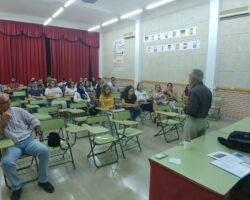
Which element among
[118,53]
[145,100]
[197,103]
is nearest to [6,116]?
[197,103]

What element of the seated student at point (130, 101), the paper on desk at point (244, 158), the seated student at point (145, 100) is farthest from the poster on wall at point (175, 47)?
the paper on desk at point (244, 158)

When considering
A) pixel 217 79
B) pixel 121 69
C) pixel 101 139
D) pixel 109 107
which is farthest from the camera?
pixel 121 69

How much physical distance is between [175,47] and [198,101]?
475cm

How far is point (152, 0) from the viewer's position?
247 inches

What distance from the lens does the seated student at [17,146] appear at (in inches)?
84.0

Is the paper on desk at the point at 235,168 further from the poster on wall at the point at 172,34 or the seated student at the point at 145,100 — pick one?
the poster on wall at the point at 172,34

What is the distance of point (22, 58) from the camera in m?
8.55

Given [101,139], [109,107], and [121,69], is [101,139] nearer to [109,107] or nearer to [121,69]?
[109,107]

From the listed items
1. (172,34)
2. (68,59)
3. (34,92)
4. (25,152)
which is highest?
(172,34)

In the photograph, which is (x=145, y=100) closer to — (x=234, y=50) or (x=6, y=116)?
(x=234, y=50)

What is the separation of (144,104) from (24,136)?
11.5ft

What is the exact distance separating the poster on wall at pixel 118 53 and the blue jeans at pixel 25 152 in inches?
297

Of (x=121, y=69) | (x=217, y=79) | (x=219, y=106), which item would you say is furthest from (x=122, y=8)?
(x=219, y=106)

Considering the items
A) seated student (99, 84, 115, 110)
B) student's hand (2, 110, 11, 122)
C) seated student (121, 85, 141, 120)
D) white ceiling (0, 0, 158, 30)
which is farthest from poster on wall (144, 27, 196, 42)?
student's hand (2, 110, 11, 122)
